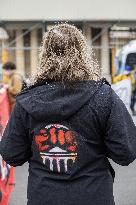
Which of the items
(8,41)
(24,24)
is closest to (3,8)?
(24,24)

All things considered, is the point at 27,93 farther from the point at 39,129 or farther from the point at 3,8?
the point at 3,8

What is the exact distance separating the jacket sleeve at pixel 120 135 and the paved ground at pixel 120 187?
330 centimetres

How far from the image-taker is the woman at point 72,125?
2.73 metres

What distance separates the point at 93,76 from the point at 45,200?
2.23 feet

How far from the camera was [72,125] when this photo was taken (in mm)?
2756

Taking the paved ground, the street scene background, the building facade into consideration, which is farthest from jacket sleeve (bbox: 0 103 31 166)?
the building facade

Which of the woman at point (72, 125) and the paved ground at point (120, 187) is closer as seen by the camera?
the woman at point (72, 125)

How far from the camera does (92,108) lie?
2.74 m

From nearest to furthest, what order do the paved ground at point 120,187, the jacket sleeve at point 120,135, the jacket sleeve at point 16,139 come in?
the jacket sleeve at point 120,135, the jacket sleeve at point 16,139, the paved ground at point 120,187

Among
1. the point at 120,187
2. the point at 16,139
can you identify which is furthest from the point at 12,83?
the point at 16,139

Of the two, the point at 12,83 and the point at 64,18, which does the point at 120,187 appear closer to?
the point at 12,83

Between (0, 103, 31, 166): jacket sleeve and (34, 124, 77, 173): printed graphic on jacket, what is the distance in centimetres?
10

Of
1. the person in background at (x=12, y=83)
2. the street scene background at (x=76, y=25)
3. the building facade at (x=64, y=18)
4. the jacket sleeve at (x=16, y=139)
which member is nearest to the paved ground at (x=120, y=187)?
the person in background at (x=12, y=83)

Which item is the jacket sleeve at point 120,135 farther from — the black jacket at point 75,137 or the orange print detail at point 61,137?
the orange print detail at point 61,137
